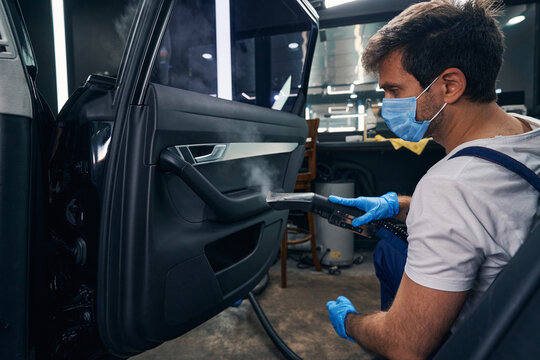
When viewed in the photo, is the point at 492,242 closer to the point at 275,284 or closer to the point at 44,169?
the point at 44,169

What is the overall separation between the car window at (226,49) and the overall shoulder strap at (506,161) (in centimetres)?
65

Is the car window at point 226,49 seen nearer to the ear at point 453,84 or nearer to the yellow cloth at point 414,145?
the ear at point 453,84

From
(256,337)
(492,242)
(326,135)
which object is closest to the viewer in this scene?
(492,242)

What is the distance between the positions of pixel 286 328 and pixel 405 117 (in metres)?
1.37

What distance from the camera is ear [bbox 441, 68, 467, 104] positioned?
77 centimetres

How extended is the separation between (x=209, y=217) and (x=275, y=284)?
5.60 ft

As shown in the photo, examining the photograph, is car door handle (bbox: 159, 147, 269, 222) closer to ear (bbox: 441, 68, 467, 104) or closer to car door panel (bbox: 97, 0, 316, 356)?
car door panel (bbox: 97, 0, 316, 356)

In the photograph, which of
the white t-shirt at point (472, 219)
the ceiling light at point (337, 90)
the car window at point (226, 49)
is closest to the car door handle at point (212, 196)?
the car window at point (226, 49)

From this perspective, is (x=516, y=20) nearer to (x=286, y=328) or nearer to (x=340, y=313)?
(x=286, y=328)

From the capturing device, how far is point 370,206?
1.05m

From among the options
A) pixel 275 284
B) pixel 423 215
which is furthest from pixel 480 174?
pixel 275 284

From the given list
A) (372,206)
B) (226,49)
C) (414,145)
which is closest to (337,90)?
(414,145)

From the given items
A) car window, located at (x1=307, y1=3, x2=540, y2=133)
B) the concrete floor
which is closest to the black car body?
car window, located at (x1=307, y1=3, x2=540, y2=133)

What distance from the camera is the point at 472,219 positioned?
20.9 inches
